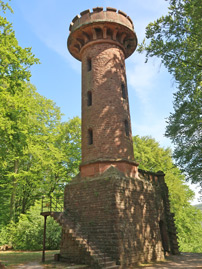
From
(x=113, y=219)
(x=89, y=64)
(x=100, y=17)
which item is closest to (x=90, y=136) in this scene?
(x=113, y=219)

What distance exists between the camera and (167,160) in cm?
2753

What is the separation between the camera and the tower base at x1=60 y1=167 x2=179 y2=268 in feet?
31.7

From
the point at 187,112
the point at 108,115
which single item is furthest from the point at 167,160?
the point at 108,115

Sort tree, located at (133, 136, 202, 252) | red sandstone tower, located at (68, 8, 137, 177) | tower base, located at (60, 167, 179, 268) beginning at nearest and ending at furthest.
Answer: tower base, located at (60, 167, 179, 268), red sandstone tower, located at (68, 8, 137, 177), tree, located at (133, 136, 202, 252)

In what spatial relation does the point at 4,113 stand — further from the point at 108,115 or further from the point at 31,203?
the point at 31,203

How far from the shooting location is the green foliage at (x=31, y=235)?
17781mm

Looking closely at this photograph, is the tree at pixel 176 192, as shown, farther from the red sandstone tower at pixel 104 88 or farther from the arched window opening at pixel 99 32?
the arched window opening at pixel 99 32

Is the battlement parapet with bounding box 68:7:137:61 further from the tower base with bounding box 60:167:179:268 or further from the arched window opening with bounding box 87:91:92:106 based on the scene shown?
the tower base with bounding box 60:167:179:268

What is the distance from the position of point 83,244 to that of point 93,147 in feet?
15.5

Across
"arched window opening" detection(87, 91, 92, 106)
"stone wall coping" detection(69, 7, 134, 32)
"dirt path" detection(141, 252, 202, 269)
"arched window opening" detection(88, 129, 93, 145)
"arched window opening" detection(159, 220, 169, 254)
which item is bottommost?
"dirt path" detection(141, 252, 202, 269)

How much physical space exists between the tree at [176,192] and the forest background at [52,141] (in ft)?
0.34

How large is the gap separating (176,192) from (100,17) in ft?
61.7

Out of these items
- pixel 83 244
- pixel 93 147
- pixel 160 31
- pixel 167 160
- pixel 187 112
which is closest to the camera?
pixel 83 244

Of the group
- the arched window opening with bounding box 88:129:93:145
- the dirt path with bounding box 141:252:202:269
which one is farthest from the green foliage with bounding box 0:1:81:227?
the dirt path with bounding box 141:252:202:269
